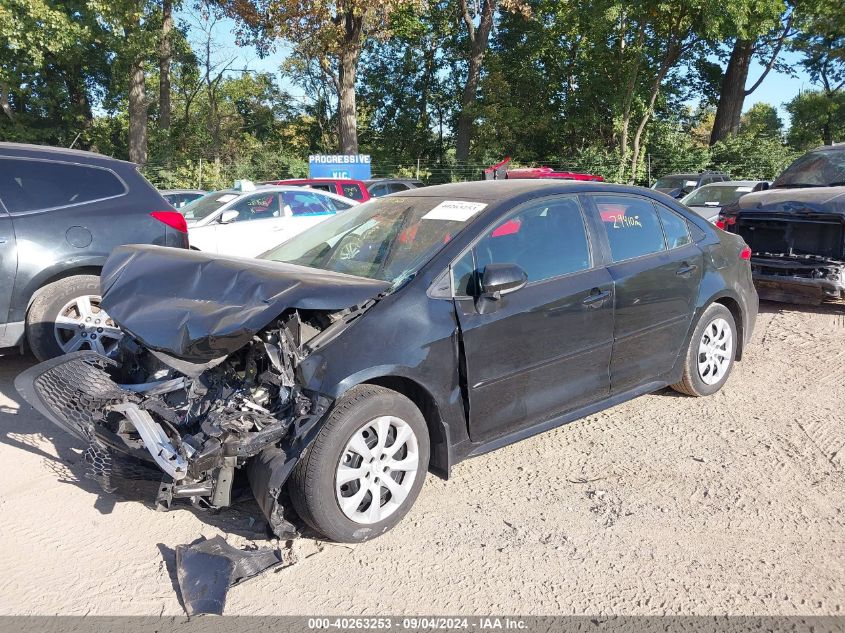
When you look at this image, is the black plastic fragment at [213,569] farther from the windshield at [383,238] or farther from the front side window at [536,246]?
the front side window at [536,246]

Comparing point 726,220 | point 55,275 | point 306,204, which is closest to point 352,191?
point 306,204

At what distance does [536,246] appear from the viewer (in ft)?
13.1

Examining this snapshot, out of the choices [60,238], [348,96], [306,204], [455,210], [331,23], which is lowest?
[306,204]

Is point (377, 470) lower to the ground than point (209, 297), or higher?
lower

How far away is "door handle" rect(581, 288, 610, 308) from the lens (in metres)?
4.03

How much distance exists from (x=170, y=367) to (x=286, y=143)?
120ft

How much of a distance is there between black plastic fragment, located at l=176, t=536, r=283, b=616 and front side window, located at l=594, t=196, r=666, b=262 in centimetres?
277

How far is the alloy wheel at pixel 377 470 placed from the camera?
3146mm

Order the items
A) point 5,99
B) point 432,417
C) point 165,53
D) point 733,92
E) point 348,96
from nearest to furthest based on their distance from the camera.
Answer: point 432,417 < point 348,96 < point 5,99 < point 165,53 < point 733,92

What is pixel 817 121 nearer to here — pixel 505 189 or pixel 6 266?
pixel 505 189

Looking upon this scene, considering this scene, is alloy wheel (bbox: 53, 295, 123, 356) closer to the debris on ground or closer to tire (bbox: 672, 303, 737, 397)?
the debris on ground

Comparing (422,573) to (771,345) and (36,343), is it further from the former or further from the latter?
(771,345)

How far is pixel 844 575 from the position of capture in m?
2.96

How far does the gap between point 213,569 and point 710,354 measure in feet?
12.6
